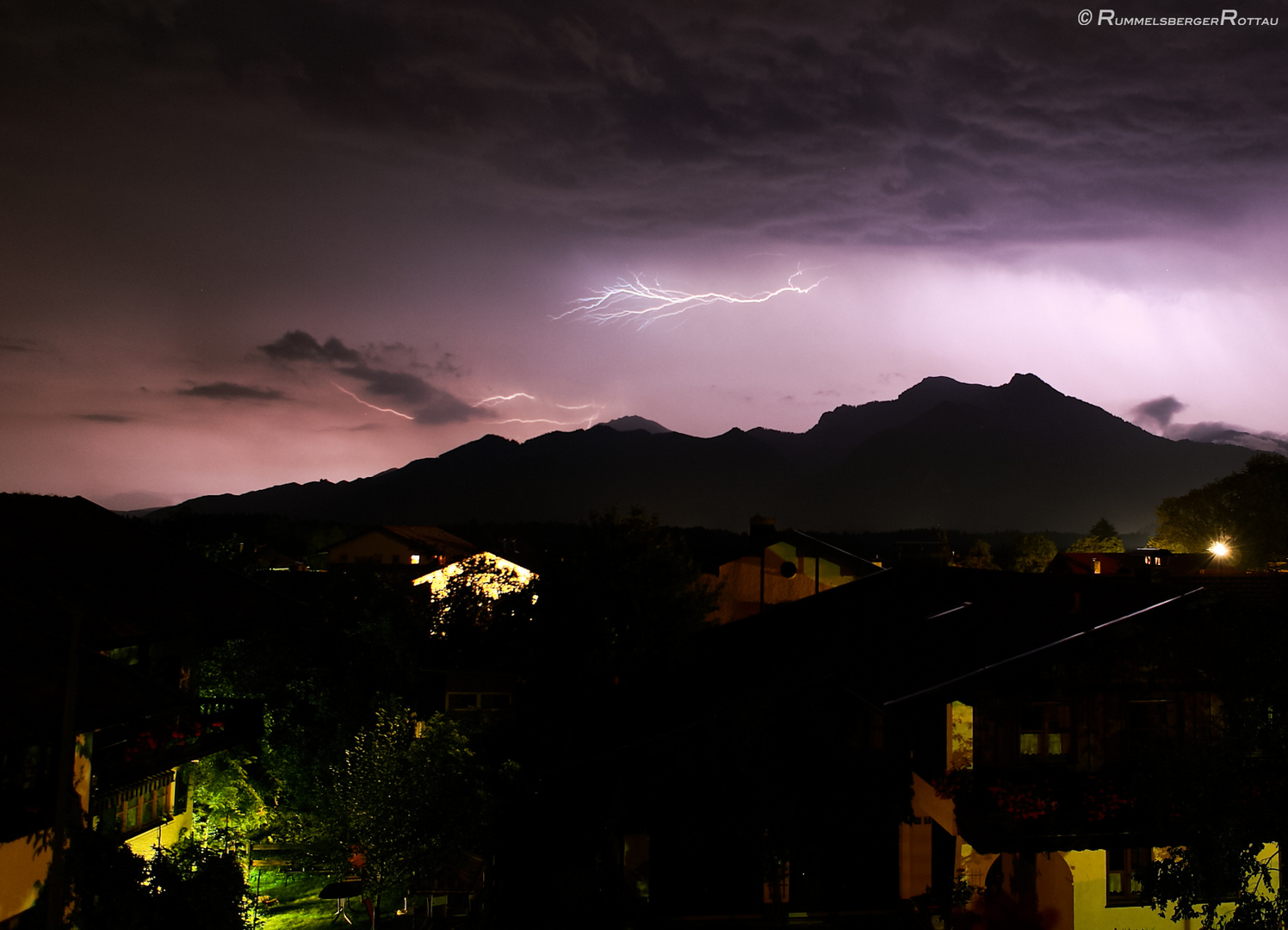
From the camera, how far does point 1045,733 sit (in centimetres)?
1672

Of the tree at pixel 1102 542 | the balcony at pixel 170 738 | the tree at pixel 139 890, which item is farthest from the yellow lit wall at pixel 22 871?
the tree at pixel 1102 542

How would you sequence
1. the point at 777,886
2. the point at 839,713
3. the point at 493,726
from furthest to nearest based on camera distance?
1. the point at 493,726
2. the point at 839,713
3. the point at 777,886

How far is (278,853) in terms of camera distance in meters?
26.0

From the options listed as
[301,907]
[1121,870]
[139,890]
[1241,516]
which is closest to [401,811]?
[301,907]

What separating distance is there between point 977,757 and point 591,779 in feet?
27.3

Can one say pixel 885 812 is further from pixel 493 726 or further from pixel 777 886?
pixel 493 726

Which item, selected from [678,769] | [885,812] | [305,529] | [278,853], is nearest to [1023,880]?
[885,812]

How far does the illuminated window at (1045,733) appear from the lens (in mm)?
16688

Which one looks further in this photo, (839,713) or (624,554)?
(624,554)

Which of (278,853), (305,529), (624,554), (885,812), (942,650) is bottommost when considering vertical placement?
(278,853)

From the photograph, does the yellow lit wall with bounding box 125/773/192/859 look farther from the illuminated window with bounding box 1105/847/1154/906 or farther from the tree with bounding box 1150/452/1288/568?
the tree with bounding box 1150/452/1288/568

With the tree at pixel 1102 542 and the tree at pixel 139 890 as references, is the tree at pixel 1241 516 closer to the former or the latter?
the tree at pixel 1102 542

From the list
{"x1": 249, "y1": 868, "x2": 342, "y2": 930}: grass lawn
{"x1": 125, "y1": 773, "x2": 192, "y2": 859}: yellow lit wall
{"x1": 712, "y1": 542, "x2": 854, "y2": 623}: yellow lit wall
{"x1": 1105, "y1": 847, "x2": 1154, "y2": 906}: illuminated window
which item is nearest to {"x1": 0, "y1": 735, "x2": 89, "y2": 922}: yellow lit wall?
{"x1": 125, "y1": 773, "x2": 192, "y2": 859}: yellow lit wall

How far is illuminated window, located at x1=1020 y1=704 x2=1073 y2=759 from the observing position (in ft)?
54.7
